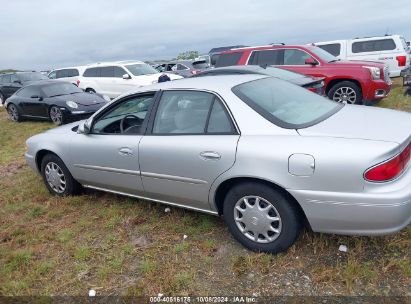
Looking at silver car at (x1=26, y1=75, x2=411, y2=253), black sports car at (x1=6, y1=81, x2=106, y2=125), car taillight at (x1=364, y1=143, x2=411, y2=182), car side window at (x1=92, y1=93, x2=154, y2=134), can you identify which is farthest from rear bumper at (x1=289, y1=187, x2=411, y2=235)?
black sports car at (x1=6, y1=81, x2=106, y2=125)

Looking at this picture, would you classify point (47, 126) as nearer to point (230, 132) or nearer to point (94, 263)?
point (94, 263)

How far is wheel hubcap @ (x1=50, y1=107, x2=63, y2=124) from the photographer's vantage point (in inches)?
392

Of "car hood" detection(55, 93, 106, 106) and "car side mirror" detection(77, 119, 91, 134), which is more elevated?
"car side mirror" detection(77, 119, 91, 134)

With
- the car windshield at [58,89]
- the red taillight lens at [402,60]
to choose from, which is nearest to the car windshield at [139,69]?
the car windshield at [58,89]

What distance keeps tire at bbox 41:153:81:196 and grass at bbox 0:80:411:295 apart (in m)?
0.35

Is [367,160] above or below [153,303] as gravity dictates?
above

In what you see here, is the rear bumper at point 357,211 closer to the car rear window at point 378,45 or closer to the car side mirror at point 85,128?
the car side mirror at point 85,128

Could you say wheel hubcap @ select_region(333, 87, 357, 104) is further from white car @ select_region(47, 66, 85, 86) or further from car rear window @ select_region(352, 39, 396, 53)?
white car @ select_region(47, 66, 85, 86)

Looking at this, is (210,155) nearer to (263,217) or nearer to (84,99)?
(263,217)

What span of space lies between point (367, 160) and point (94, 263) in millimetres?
2467

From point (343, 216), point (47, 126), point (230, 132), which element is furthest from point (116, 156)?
point (47, 126)

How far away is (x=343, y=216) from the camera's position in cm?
263

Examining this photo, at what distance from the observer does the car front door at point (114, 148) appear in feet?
12.2

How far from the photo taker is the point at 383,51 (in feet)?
42.7
